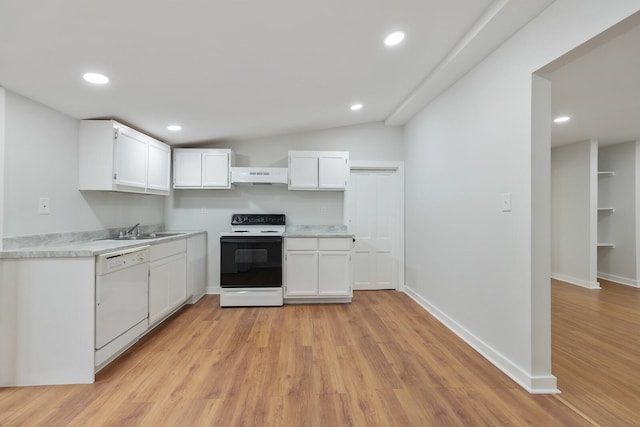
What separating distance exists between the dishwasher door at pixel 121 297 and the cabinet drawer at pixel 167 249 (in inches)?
6.9

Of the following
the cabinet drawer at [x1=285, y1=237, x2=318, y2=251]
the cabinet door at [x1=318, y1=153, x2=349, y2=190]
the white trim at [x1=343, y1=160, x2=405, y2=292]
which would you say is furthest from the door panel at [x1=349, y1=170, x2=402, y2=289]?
the cabinet drawer at [x1=285, y1=237, x2=318, y2=251]

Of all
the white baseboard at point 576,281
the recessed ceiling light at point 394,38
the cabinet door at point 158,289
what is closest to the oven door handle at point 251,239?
the cabinet door at point 158,289

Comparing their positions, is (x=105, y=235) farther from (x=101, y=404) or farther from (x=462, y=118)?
(x=462, y=118)

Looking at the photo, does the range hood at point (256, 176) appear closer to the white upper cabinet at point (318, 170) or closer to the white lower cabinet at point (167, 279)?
the white upper cabinet at point (318, 170)

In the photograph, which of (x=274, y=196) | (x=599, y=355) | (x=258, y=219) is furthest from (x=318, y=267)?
(x=599, y=355)

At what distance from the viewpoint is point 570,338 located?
245cm

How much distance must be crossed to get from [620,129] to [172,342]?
20.3 ft

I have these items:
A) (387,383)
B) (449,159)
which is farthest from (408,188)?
(387,383)

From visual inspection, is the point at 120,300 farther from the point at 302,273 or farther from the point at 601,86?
the point at 601,86

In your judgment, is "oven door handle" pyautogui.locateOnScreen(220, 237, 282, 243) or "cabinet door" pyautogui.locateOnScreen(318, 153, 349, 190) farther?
"cabinet door" pyautogui.locateOnScreen(318, 153, 349, 190)

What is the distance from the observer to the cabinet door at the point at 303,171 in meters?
3.63

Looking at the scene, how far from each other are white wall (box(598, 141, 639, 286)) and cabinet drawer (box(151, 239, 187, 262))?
6.70 metres

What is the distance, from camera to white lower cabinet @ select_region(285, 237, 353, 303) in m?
3.43

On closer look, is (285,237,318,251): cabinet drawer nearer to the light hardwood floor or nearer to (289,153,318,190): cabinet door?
(289,153,318,190): cabinet door
